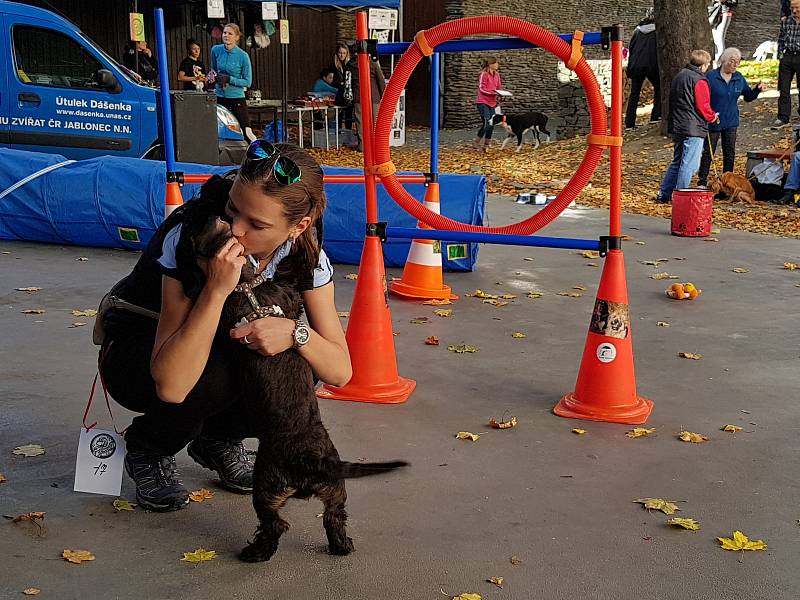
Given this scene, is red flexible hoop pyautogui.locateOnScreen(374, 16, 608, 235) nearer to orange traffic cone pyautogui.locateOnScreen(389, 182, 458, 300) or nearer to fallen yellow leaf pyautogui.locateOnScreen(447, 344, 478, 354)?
fallen yellow leaf pyautogui.locateOnScreen(447, 344, 478, 354)

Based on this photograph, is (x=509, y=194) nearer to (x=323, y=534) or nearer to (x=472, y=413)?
(x=472, y=413)

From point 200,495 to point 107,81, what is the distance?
28.3 ft

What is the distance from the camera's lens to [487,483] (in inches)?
145

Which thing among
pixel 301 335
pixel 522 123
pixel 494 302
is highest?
pixel 522 123

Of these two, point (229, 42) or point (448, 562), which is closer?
point (448, 562)

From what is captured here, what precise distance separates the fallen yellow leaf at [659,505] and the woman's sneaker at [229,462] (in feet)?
4.65

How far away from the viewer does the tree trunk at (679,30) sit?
15.0 meters

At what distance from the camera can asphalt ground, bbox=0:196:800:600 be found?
295cm

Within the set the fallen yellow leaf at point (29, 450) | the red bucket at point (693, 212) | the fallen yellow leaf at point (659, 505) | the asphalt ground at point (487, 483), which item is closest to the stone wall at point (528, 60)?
the red bucket at point (693, 212)

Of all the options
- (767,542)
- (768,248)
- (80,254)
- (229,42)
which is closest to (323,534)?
(767,542)

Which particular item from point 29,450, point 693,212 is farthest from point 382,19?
point 29,450

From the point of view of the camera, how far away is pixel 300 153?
9.45ft

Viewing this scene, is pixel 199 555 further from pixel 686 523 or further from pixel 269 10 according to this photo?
pixel 269 10

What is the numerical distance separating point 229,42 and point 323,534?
42.6 feet
